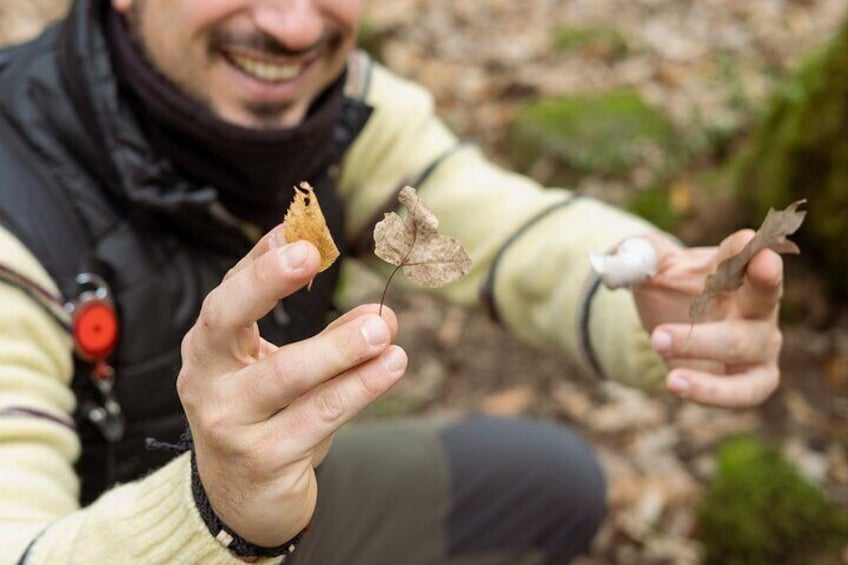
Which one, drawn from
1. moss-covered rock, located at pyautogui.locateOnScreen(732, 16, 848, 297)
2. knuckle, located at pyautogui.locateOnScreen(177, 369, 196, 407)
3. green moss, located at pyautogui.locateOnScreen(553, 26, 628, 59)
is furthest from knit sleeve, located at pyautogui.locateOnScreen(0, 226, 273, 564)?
green moss, located at pyautogui.locateOnScreen(553, 26, 628, 59)

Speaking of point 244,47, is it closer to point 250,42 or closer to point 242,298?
point 250,42

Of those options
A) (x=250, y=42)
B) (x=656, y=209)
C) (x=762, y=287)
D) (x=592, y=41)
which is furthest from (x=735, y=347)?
(x=592, y=41)

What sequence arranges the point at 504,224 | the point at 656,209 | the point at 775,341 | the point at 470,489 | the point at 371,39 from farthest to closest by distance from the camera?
the point at 371,39 < the point at 656,209 < the point at 470,489 < the point at 504,224 < the point at 775,341

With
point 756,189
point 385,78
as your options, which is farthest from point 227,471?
point 756,189

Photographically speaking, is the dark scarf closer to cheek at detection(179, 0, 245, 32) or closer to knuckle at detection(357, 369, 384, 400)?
cheek at detection(179, 0, 245, 32)

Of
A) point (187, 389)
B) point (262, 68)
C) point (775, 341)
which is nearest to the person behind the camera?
point (187, 389)

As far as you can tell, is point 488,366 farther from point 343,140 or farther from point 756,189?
point 343,140

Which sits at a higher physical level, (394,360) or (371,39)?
(394,360)

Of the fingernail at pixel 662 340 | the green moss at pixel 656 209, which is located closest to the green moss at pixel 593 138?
the green moss at pixel 656 209

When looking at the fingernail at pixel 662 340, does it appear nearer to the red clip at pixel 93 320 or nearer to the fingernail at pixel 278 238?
the fingernail at pixel 278 238
